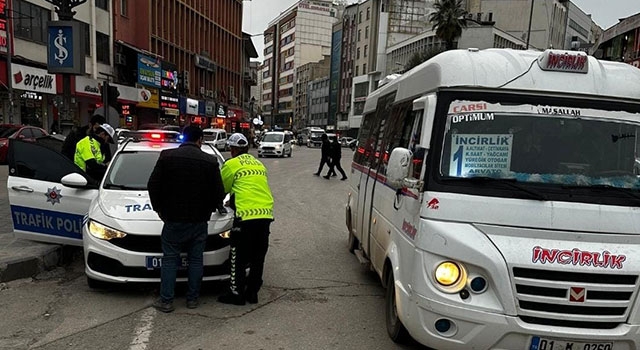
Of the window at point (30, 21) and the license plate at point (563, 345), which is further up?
the window at point (30, 21)

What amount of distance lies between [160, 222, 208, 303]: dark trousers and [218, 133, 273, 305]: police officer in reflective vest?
331 mm

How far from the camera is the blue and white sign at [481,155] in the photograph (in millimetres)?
3637

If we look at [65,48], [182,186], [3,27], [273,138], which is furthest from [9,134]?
[273,138]

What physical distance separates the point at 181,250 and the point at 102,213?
3.43ft

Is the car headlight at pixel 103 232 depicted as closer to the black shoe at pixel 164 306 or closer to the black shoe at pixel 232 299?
the black shoe at pixel 164 306

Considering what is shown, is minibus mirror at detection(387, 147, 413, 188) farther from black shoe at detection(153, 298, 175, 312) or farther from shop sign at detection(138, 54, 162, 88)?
shop sign at detection(138, 54, 162, 88)

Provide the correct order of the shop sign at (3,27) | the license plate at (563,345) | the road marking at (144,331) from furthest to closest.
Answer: the shop sign at (3,27) → the road marking at (144,331) → the license plate at (563,345)

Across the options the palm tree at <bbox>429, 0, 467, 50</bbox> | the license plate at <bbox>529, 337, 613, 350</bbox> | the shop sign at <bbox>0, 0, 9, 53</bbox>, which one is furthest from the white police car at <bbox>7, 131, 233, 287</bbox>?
the palm tree at <bbox>429, 0, 467, 50</bbox>

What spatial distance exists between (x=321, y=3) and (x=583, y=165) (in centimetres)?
13103

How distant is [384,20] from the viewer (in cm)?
7825

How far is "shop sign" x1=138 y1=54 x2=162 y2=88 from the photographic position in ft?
118

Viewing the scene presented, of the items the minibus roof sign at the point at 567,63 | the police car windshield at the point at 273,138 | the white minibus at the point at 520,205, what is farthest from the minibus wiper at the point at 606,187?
the police car windshield at the point at 273,138

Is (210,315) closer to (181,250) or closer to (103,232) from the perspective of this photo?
(181,250)

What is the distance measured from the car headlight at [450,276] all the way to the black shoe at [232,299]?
8.12 ft
